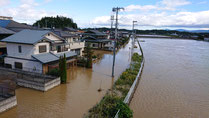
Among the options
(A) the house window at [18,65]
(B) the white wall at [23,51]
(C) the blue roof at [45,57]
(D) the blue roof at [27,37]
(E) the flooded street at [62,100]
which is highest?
(D) the blue roof at [27,37]

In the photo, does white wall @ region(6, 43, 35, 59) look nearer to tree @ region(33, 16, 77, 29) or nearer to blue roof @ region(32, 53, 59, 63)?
blue roof @ region(32, 53, 59, 63)

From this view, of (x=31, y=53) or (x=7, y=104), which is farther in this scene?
(x=31, y=53)

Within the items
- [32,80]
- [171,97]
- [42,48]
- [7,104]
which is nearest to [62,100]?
[7,104]

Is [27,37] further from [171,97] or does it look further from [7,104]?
[171,97]

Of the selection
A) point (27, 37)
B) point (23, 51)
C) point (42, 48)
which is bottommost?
point (23, 51)

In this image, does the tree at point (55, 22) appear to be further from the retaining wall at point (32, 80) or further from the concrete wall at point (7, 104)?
the concrete wall at point (7, 104)

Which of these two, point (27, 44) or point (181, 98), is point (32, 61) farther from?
point (181, 98)

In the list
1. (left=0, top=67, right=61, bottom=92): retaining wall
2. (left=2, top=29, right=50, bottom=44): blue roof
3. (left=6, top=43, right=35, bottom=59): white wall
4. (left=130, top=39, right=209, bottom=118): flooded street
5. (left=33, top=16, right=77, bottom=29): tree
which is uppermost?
(left=33, top=16, right=77, bottom=29): tree

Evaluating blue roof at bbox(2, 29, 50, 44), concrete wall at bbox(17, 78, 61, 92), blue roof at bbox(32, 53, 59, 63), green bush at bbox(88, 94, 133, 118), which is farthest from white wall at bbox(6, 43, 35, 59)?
green bush at bbox(88, 94, 133, 118)

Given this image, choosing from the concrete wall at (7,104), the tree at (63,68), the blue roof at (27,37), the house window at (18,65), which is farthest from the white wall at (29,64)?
the concrete wall at (7,104)

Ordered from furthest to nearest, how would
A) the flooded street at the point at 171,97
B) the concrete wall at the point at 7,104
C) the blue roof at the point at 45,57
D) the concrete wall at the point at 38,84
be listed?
the blue roof at the point at 45,57
the concrete wall at the point at 38,84
the flooded street at the point at 171,97
the concrete wall at the point at 7,104

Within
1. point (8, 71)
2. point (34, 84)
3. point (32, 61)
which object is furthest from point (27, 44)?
point (34, 84)

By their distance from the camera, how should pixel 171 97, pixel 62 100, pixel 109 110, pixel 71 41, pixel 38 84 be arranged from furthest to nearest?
1. pixel 71 41
2. pixel 171 97
3. pixel 38 84
4. pixel 62 100
5. pixel 109 110

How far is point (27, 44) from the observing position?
564 inches
